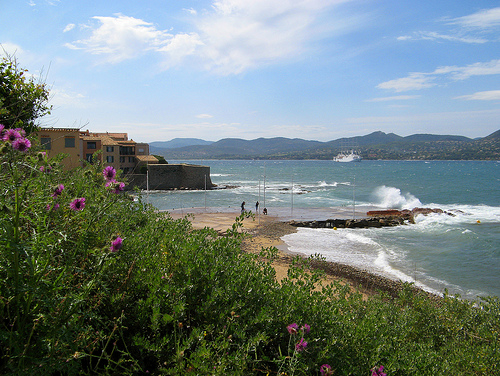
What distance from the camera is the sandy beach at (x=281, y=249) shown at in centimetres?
1271

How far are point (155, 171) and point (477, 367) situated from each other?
54.8 metres

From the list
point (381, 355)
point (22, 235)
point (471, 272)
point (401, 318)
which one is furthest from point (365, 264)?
point (22, 235)

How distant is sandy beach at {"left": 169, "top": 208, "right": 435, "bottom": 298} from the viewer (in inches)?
500

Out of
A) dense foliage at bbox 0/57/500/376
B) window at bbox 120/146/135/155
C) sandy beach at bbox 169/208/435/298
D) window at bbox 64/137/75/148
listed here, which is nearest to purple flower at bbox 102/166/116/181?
dense foliage at bbox 0/57/500/376

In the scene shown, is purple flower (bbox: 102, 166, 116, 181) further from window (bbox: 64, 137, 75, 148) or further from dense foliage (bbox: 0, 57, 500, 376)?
window (bbox: 64, 137, 75, 148)

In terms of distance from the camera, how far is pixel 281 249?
18859 mm

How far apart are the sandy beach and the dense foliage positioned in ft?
3.25

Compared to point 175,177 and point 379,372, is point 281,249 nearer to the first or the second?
point 379,372

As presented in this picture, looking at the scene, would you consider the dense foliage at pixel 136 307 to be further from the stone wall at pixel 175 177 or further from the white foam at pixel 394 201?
the stone wall at pixel 175 177

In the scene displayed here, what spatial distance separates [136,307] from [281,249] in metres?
16.5

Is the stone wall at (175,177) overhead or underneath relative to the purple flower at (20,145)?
underneath

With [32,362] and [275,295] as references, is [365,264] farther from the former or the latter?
[32,362]

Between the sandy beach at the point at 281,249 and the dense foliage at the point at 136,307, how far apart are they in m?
0.99

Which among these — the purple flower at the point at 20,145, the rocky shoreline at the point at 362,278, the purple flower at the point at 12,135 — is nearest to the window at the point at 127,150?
the rocky shoreline at the point at 362,278
